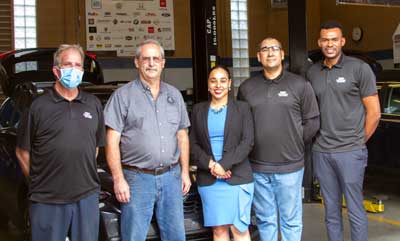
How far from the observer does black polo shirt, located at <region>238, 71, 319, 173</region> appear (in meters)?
3.97

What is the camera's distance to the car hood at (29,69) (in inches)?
223

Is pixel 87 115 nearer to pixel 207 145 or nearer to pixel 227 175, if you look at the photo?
pixel 207 145

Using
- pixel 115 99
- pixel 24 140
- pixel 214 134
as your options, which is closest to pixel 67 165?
pixel 24 140

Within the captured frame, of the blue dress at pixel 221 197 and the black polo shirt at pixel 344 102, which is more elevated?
the black polo shirt at pixel 344 102

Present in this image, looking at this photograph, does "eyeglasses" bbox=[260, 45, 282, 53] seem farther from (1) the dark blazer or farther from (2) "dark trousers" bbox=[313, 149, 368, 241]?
(2) "dark trousers" bbox=[313, 149, 368, 241]

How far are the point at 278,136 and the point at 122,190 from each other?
1.29 m

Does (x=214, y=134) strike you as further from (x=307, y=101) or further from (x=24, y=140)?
(x=24, y=140)

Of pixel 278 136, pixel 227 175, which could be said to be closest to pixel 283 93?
pixel 278 136

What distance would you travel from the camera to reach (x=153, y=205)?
3.65 meters

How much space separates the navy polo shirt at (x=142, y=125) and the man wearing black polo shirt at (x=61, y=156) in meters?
0.29

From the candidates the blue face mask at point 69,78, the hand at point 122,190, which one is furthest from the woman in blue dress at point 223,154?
the blue face mask at point 69,78

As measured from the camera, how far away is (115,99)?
142 inches

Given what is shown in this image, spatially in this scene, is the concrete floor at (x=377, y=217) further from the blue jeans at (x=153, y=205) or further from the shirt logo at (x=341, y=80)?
the blue jeans at (x=153, y=205)

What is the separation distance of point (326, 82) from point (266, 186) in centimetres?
100
